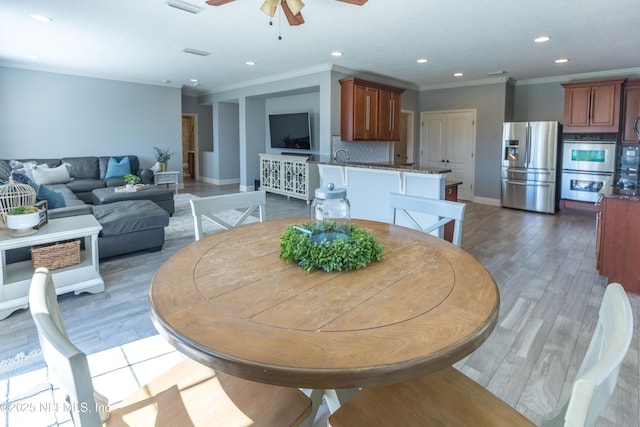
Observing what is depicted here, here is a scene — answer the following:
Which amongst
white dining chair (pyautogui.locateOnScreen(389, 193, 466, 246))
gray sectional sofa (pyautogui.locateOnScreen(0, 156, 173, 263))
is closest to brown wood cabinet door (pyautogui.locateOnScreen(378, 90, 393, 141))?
gray sectional sofa (pyautogui.locateOnScreen(0, 156, 173, 263))

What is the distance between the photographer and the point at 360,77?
6602 mm

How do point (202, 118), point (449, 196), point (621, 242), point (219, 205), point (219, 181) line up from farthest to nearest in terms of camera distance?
point (202, 118)
point (219, 181)
point (449, 196)
point (621, 242)
point (219, 205)

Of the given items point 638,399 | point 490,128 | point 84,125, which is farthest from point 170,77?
point 638,399

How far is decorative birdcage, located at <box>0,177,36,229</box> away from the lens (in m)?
2.77

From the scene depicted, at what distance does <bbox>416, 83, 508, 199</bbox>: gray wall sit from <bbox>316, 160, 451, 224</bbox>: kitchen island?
3.89 m

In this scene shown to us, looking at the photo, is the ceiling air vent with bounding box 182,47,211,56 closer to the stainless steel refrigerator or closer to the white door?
the white door

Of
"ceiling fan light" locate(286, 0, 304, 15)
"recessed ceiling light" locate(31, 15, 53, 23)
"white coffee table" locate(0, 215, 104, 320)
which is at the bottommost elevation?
"white coffee table" locate(0, 215, 104, 320)

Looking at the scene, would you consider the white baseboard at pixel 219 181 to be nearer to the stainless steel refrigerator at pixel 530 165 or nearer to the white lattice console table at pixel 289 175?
the white lattice console table at pixel 289 175

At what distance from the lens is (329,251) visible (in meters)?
1.36

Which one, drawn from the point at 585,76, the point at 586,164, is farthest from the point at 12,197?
the point at 585,76

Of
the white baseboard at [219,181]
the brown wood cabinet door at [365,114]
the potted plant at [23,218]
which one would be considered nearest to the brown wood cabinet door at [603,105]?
the brown wood cabinet door at [365,114]

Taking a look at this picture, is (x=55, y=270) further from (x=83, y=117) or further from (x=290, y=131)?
(x=290, y=131)

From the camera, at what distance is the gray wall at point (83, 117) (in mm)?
6629

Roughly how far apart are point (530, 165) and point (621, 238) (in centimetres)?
379
